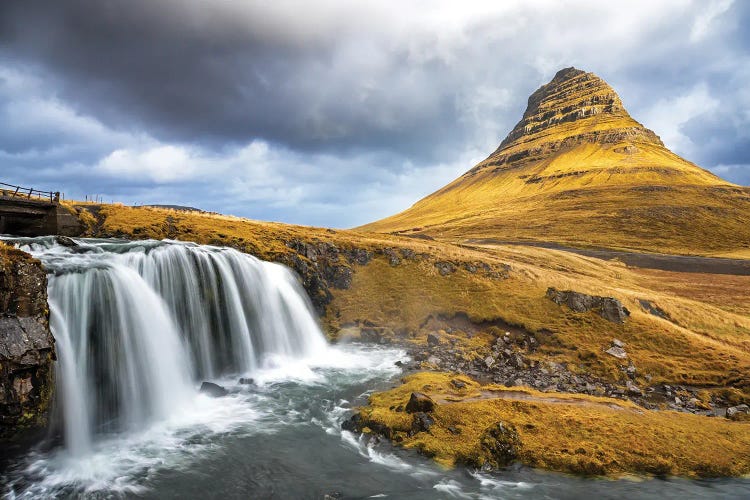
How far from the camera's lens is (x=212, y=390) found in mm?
20719

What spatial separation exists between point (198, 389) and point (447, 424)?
13.1 m

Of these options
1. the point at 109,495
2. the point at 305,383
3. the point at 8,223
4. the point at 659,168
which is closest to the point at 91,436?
the point at 109,495

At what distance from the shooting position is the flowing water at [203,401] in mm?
12703

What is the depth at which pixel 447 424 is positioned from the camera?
51.6ft

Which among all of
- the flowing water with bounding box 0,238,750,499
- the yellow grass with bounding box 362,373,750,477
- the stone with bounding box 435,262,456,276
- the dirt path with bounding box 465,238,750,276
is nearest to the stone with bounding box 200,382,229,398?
the flowing water with bounding box 0,238,750,499

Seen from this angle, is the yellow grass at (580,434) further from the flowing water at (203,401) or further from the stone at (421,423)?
the flowing water at (203,401)

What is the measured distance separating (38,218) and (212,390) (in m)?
20.6

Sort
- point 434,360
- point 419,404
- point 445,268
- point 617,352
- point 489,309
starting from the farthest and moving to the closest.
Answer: point 445,268 → point 489,309 → point 617,352 → point 434,360 → point 419,404

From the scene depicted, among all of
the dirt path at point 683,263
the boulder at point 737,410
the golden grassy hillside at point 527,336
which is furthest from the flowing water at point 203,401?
the dirt path at point 683,263

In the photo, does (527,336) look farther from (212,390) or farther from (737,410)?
(212,390)

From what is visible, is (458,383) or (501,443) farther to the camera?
(458,383)

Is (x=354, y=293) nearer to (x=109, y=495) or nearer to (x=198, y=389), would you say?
(x=198, y=389)

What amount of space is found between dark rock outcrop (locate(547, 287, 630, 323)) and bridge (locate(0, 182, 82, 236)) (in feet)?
126

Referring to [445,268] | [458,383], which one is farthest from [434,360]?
[445,268]
